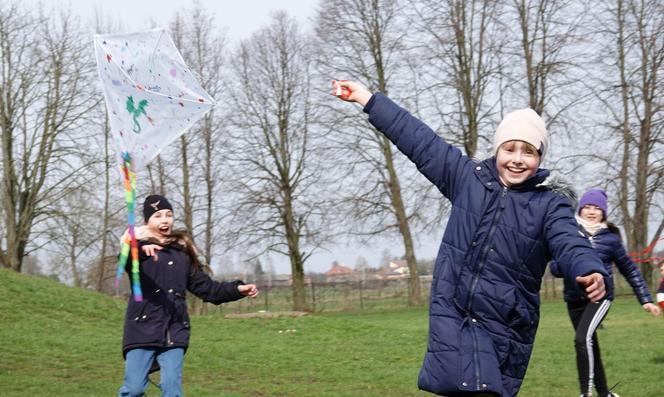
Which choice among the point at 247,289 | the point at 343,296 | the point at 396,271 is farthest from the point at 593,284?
the point at 396,271

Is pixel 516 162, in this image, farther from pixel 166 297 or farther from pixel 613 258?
pixel 613 258

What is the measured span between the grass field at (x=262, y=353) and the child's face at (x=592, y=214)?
1.84m

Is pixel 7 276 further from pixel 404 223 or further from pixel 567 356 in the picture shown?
pixel 404 223

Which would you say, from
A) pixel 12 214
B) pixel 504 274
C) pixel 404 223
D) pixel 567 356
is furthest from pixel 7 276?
pixel 404 223

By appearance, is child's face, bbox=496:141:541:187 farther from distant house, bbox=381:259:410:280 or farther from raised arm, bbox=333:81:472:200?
distant house, bbox=381:259:410:280

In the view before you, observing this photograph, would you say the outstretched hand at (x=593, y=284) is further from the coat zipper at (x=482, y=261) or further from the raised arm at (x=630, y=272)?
the raised arm at (x=630, y=272)

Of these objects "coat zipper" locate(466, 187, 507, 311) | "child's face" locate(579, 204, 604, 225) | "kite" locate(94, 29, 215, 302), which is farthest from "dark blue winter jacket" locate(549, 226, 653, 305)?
"coat zipper" locate(466, 187, 507, 311)

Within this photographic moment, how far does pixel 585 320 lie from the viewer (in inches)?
318

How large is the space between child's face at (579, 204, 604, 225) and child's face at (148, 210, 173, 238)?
4.01 metres

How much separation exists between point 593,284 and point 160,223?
3.88m

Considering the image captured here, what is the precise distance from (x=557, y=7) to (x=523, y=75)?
294 cm

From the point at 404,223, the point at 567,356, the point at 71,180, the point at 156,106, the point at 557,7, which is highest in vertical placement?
the point at 557,7

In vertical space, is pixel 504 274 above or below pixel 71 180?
below

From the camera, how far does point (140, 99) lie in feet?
21.6
